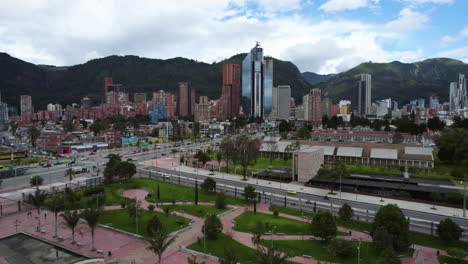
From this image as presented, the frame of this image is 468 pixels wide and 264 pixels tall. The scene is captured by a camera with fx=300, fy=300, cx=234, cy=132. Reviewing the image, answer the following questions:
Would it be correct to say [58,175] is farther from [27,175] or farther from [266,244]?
[266,244]

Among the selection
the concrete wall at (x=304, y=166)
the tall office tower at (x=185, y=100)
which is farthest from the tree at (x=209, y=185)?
the tall office tower at (x=185, y=100)

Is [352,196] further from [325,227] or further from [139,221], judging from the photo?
[139,221]

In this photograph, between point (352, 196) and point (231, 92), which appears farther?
point (231, 92)

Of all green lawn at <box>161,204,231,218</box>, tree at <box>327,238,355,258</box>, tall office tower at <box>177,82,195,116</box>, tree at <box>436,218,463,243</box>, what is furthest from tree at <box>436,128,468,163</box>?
tall office tower at <box>177,82,195,116</box>

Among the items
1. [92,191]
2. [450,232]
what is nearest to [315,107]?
[92,191]

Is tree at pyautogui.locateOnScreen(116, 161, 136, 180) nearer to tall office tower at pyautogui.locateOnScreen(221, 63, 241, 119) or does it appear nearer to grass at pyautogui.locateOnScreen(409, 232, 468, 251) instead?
grass at pyautogui.locateOnScreen(409, 232, 468, 251)

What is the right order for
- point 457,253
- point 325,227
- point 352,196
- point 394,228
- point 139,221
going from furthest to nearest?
point 352,196 → point 139,221 → point 325,227 → point 394,228 → point 457,253

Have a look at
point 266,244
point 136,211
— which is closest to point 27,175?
point 136,211
